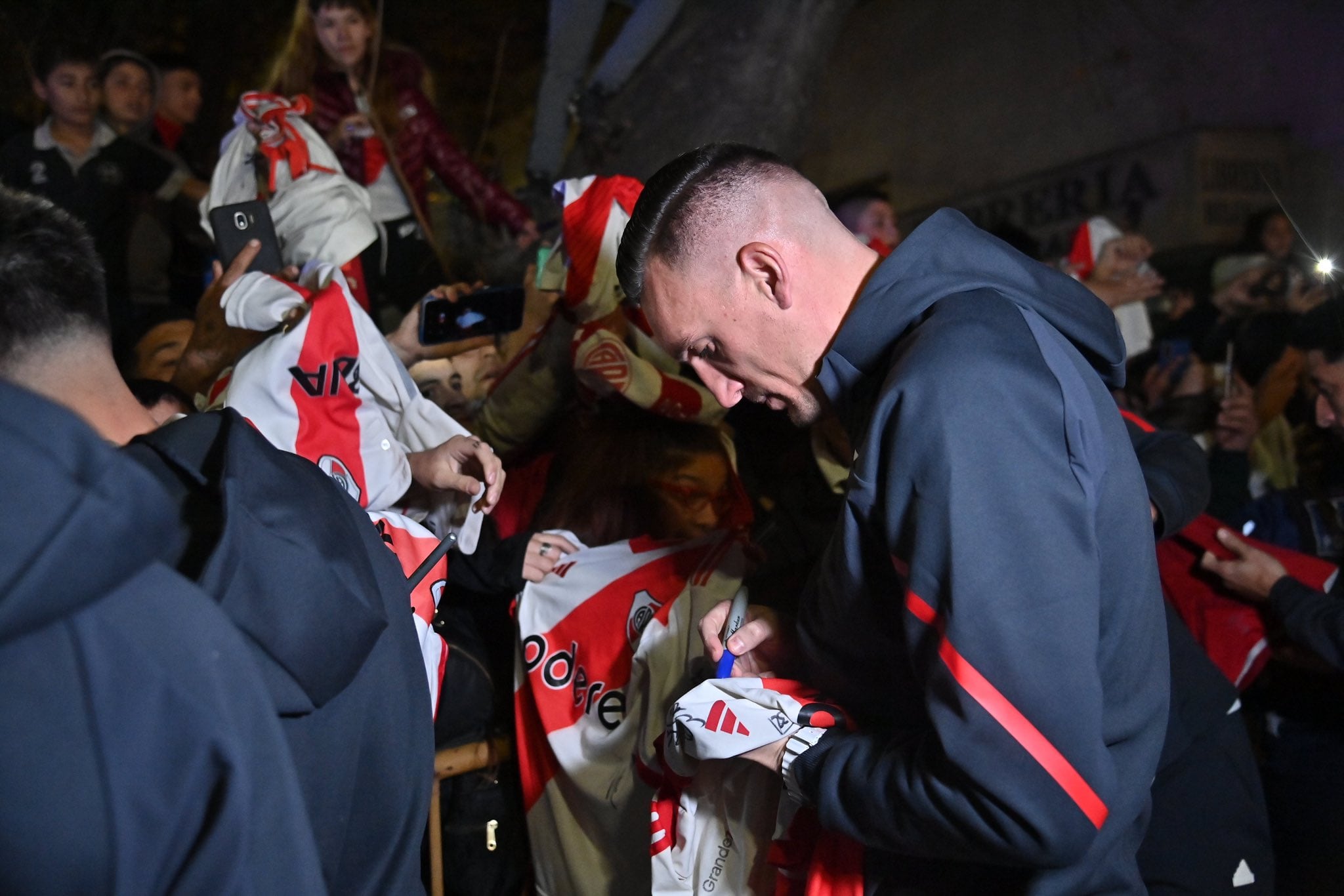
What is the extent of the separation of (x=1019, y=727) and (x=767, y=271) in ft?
1.96

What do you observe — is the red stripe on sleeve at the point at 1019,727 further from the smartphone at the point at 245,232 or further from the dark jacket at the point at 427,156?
the dark jacket at the point at 427,156

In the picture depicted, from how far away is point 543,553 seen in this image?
203cm

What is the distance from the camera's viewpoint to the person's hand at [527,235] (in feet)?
10.8

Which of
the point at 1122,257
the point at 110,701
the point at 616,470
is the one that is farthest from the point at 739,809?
the point at 1122,257

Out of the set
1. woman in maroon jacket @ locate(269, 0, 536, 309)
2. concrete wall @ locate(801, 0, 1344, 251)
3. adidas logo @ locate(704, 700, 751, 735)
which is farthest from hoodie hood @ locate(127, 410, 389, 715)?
concrete wall @ locate(801, 0, 1344, 251)

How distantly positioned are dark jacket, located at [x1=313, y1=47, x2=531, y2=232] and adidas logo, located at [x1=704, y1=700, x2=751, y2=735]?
2496 mm

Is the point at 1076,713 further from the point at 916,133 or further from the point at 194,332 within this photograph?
the point at 916,133

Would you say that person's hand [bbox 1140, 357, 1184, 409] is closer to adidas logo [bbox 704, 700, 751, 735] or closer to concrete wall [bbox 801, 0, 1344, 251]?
concrete wall [bbox 801, 0, 1344, 251]

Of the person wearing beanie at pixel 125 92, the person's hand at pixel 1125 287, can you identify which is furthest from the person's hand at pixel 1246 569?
the person wearing beanie at pixel 125 92

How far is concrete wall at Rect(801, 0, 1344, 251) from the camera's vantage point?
4.00 metres

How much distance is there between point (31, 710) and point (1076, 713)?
87cm

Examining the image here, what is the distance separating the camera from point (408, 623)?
3.99 feet

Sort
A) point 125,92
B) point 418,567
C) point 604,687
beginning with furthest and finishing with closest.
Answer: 1. point 125,92
2. point 604,687
3. point 418,567

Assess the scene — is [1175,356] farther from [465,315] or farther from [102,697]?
[102,697]
